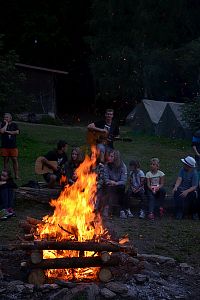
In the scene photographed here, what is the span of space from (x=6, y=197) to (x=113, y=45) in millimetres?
26016

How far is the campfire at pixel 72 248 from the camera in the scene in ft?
22.5

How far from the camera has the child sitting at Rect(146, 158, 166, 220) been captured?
435 inches

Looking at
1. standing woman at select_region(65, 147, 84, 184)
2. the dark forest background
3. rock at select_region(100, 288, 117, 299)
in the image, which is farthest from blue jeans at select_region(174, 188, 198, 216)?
the dark forest background

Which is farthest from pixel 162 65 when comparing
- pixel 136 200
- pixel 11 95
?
pixel 136 200

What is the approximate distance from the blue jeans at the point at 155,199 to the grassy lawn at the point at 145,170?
0.30m

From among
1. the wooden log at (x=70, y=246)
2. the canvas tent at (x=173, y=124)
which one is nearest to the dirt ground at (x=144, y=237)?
the wooden log at (x=70, y=246)

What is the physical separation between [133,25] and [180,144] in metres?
15.0

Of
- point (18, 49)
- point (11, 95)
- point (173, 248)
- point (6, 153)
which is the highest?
point (18, 49)

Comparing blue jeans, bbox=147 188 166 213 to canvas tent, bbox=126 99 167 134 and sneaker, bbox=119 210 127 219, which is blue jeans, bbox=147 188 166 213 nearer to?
sneaker, bbox=119 210 127 219

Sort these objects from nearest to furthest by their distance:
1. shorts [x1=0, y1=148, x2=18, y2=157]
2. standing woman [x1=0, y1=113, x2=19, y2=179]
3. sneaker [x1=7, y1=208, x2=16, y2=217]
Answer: sneaker [x1=7, y1=208, x2=16, y2=217], standing woman [x1=0, y1=113, x2=19, y2=179], shorts [x1=0, y1=148, x2=18, y2=157]

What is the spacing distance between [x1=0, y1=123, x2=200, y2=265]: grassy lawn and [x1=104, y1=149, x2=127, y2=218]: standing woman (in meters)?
0.50

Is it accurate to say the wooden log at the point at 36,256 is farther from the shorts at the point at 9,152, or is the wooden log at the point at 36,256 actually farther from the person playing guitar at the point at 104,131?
the shorts at the point at 9,152

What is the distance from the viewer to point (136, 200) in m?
11.3

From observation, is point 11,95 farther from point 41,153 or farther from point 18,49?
point 18,49
